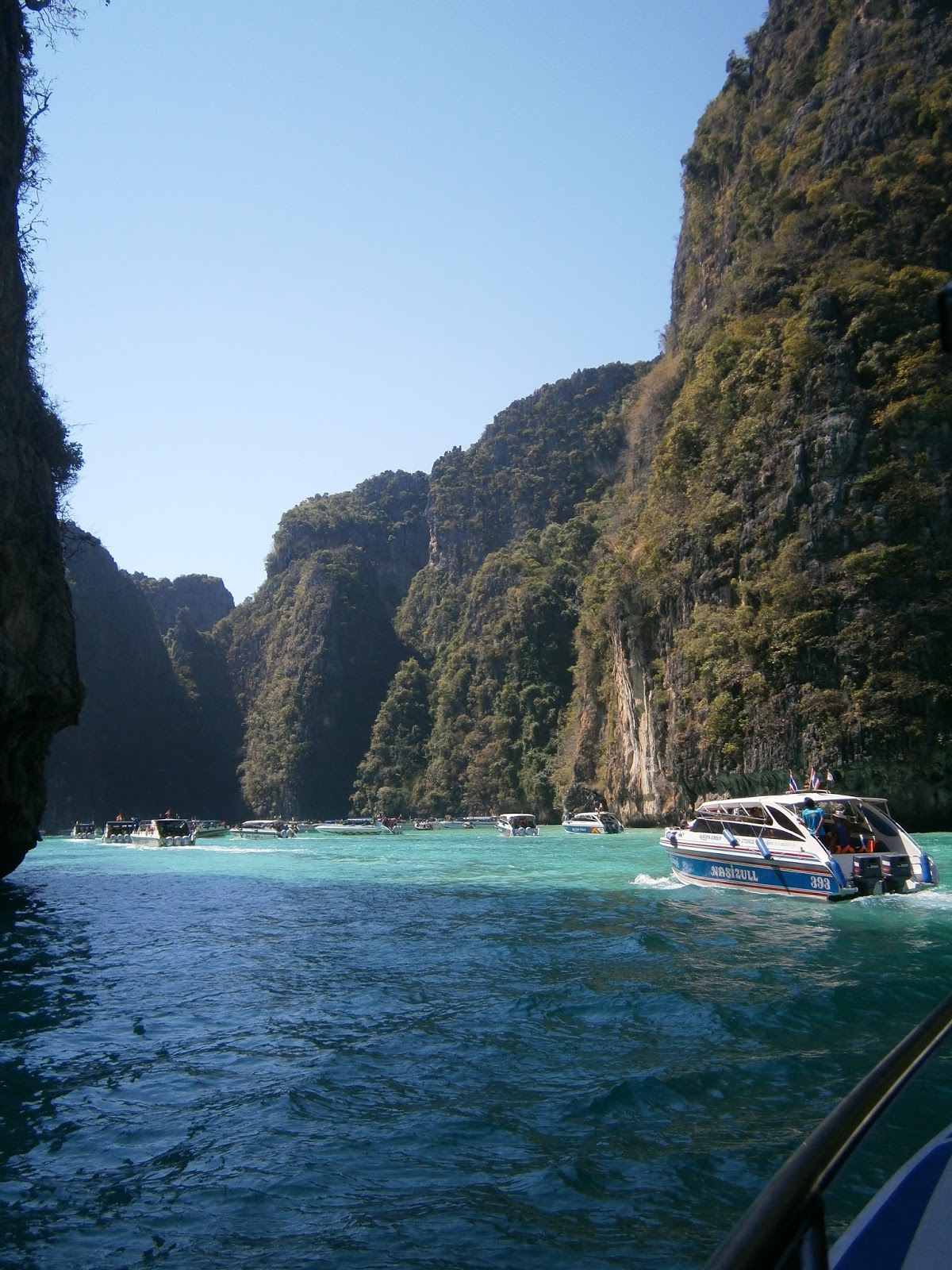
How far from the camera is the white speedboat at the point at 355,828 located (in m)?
72.7

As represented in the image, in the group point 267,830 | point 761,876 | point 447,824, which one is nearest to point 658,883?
point 761,876

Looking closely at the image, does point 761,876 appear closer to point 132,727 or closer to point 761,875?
point 761,875

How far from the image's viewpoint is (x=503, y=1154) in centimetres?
644

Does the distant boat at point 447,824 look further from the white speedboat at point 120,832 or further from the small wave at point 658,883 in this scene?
the small wave at point 658,883

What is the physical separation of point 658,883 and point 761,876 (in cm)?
427

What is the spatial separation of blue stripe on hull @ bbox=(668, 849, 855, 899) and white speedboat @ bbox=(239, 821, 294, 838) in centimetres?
4562

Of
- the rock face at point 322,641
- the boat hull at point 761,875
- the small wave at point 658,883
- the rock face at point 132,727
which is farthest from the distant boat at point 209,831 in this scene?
the rock face at point 132,727

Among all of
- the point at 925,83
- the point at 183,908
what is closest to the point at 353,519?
the point at 925,83

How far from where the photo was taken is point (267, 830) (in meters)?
68.3

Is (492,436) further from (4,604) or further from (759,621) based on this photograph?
(4,604)

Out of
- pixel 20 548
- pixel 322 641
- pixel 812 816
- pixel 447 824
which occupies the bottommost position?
pixel 812 816

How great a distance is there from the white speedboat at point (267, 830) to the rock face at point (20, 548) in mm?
41605

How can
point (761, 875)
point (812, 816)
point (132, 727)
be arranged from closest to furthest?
point (812, 816), point (761, 875), point (132, 727)

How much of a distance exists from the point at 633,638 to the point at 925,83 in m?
30.1
